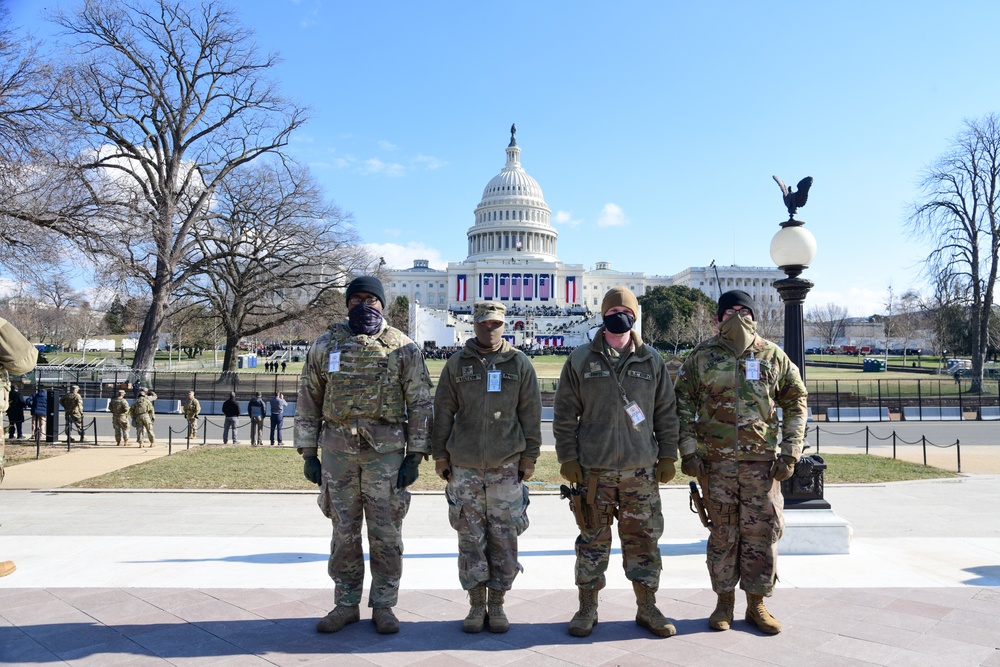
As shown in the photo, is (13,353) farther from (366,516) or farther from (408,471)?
(408,471)

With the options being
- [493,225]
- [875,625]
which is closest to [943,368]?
[875,625]

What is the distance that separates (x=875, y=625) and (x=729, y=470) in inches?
52.6

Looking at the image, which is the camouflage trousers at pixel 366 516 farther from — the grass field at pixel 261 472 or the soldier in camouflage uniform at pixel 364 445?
the grass field at pixel 261 472

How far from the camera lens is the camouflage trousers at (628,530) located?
4367 millimetres

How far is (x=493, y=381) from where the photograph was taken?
4.50m

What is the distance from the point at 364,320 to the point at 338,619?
1.92 m

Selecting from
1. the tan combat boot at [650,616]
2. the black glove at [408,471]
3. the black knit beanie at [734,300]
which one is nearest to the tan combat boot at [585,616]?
the tan combat boot at [650,616]

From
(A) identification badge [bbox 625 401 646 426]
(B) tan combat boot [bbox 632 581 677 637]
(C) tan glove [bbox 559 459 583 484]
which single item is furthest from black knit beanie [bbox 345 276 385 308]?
(B) tan combat boot [bbox 632 581 677 637]

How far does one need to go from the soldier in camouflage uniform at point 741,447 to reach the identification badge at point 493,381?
128 cm

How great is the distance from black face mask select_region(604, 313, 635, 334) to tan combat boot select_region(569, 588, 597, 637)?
167 centimetres

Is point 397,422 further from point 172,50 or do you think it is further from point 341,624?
point 172,50

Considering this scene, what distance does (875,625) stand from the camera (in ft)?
14.5

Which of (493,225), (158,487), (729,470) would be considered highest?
(493,225)

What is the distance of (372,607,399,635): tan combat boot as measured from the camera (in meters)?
4.29
